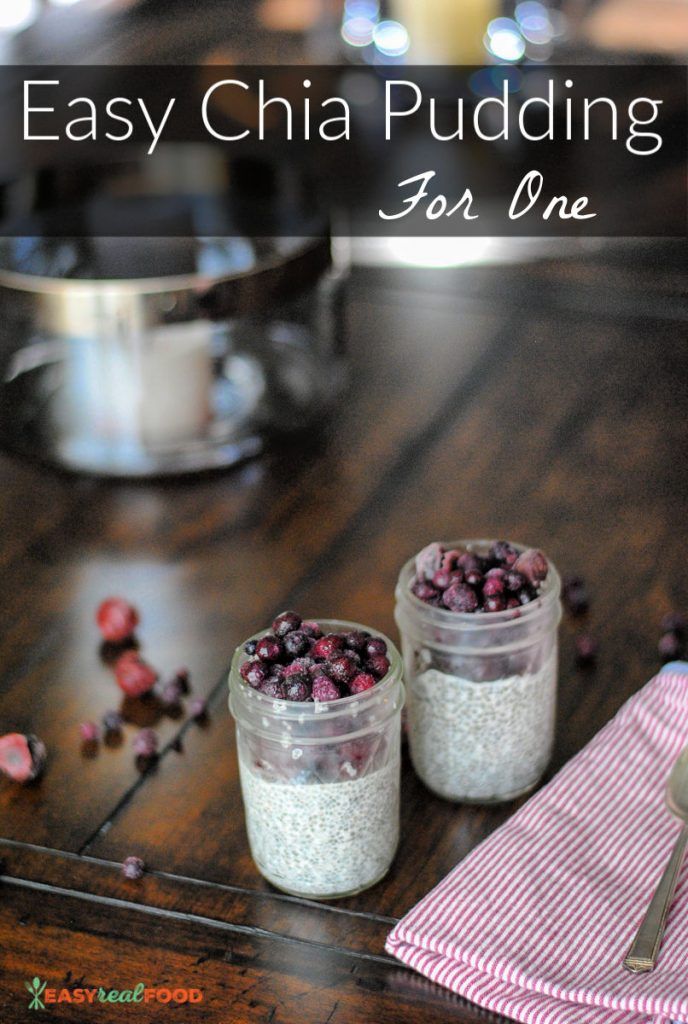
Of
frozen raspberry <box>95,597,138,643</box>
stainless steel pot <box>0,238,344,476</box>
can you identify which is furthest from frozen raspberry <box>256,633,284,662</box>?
stainless steel pot <box>0,238,344,476</box>

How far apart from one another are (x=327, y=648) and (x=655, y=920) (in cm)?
29

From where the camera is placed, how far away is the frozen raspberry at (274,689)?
3.11ft

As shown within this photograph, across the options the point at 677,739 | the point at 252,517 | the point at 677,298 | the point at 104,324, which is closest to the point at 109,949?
the point at 677,739

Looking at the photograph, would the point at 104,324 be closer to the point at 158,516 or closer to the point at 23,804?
the point at 158,516

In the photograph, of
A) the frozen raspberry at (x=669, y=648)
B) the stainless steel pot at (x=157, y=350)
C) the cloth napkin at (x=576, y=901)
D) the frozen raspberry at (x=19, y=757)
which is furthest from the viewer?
the stainless steel pot at (x=157, y=350)

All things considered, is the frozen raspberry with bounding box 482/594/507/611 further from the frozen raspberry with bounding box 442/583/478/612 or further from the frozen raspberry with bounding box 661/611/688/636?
the frozen raspberry with bounding box 661/611/688/636

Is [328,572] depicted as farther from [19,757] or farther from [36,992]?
[36,992]

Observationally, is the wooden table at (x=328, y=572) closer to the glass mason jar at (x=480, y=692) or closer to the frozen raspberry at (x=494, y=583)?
the glass mason jar at (x=480, y=692)

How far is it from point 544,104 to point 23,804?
184cm

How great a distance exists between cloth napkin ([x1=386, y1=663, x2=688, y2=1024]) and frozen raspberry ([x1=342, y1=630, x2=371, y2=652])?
182mm

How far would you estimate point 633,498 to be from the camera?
154 cm

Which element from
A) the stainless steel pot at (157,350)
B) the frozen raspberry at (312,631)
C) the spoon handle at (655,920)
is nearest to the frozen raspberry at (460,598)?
the frozen raspberry at (312,631)

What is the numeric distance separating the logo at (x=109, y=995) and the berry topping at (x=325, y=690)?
0.69 feet

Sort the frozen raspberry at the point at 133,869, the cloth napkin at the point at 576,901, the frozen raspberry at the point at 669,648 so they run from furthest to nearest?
the frozen raspberry at the point at 669,648, the frozen raspberry at the point at 133,869, the cloth napkin at the point at 576,901
